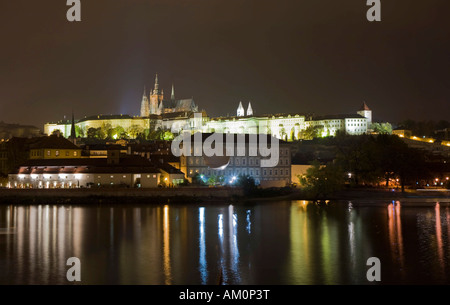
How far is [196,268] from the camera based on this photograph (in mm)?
17312

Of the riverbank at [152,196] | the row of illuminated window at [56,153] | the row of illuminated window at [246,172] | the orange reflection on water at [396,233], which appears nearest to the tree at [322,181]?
the riverbank at [152,196]

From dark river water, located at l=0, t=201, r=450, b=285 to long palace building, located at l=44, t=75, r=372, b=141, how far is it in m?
61.7

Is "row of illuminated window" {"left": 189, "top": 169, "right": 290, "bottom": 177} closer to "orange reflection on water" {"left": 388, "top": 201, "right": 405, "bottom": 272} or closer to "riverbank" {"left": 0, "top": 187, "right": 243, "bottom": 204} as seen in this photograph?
"riverbank" {"left": 0, "top": 187, "right": 243, "bottom": 204}

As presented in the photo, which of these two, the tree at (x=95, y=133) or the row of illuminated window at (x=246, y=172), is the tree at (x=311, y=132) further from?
the row of illuminated window at (x=246, y=172)

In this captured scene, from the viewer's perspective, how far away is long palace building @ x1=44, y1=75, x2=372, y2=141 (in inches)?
3831

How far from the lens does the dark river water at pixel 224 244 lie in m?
16.6

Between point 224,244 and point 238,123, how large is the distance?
282ft

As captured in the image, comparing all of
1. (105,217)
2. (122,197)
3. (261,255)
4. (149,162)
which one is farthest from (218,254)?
(149,162)

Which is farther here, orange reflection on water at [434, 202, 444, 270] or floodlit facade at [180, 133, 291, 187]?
floodlit facade at [180, 133, 291, 187]

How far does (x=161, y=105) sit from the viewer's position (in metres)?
132

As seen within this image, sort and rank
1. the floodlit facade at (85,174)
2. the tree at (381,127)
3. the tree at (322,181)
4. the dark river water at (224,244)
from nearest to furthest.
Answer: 1. the dark river water at (224,244)
2. the tree at (322,181)
3. the floodlit facade at (85,174)
4. the tree at (381,127)

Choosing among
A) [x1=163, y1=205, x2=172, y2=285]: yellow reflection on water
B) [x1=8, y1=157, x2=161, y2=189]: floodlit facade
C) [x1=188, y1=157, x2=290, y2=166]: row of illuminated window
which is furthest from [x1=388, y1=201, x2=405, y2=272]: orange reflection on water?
[x1=8, y1=157, x2=161, y2=189]: floodlit facade

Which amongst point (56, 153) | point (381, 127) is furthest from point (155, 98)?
point (56, 153)

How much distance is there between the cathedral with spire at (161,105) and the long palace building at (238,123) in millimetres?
1225
